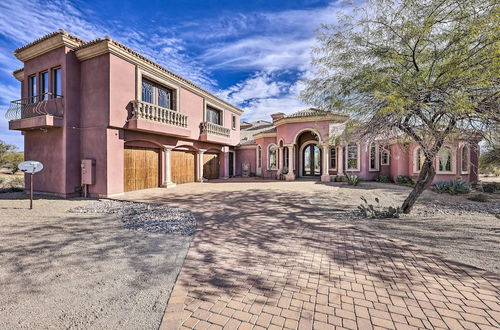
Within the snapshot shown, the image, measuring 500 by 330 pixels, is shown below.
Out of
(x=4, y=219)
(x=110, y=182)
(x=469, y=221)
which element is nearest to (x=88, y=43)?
(x=110, y=182)

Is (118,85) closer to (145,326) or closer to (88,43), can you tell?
(88,43)

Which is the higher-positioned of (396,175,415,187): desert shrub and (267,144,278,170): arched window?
(267,144,278,170): arched window

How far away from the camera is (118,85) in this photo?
10492 mm

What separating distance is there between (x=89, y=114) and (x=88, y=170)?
105 inches

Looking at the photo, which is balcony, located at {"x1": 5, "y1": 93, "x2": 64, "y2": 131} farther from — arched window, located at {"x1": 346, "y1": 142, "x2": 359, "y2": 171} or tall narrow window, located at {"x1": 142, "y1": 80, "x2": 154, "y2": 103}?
arched window, located at {"x1": 346, "y1": 142, "x2": 359, "y2": 171}

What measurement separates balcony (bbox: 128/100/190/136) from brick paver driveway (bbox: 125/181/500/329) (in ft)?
26.5

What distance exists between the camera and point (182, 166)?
52.1ft

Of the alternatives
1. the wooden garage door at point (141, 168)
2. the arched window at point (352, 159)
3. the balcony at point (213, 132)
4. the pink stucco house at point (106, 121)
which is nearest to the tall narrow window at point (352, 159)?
the arched window at point (352, 159)

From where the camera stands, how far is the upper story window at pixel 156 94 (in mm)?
12363

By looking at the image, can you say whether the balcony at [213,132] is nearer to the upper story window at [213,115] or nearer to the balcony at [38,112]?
the upper story window at [213,115]

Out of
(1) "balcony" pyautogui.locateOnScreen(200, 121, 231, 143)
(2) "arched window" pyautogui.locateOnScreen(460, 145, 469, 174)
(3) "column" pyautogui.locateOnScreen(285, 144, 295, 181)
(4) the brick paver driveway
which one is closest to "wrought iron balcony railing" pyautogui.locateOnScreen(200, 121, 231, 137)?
(1) "balcony" pyautogui.locateOnScreen(200, 121, 231, 143)

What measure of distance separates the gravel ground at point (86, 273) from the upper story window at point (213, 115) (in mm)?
13215

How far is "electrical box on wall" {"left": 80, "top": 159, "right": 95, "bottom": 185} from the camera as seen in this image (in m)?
10.3

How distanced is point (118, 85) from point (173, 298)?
35.1ft
